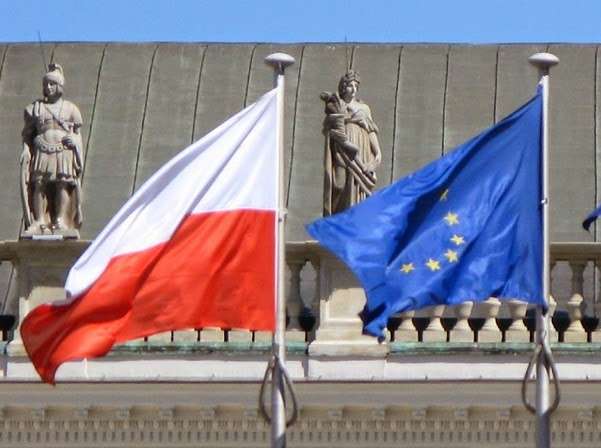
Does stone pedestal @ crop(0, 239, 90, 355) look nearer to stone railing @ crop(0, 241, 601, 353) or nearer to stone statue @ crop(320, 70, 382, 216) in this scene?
stone railing @ crop(0, 241, 601, 353)

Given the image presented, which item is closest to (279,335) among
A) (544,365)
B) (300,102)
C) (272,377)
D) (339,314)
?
(272,377)

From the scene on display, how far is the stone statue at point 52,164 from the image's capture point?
51281 mm

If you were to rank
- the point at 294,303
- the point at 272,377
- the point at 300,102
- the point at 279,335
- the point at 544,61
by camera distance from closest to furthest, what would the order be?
the point at 279,335
the point at 272,377
the point at 544,61
the point at 294,303
the point at 300,102

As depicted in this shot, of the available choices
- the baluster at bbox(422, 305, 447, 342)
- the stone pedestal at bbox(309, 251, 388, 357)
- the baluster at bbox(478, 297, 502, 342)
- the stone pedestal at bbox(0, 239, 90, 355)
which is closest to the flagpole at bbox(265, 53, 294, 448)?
the stone pedestal at bbox(309, 251, 388, 357)

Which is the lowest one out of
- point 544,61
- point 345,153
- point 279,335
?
point 279,335

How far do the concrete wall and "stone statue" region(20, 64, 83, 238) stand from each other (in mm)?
5033

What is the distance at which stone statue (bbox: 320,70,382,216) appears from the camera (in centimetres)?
5078

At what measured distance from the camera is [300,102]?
5922 centimetres

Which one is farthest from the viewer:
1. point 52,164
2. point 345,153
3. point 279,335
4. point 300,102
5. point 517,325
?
point 300,102

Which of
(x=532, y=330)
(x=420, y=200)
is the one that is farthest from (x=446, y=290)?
(x=532, y=330)

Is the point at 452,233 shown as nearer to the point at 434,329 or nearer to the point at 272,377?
the point at 272,377

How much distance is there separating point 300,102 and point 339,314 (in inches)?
340

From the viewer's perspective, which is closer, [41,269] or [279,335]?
[279,335]

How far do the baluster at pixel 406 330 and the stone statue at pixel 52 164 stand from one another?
372cm
